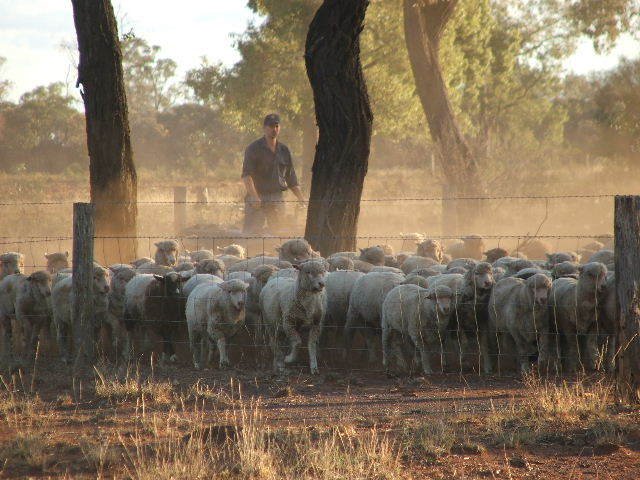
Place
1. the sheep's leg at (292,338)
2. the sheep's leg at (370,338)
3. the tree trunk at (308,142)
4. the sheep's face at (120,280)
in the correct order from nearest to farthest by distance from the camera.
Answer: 1. the sheep's leg at (292,338)
2. the sheep's leg at (370,338)
3. the sheep's face at (120,280)
4. the tree trunk at (308,142)

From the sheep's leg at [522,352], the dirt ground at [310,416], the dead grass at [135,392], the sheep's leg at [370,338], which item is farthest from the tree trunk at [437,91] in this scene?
the dead grass at [135,392]

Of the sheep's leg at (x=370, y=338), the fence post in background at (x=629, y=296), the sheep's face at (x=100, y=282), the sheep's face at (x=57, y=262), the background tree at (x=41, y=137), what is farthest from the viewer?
the background tree at (x=41, y=137)

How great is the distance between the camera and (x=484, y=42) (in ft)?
123

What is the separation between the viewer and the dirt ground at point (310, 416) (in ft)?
21.6

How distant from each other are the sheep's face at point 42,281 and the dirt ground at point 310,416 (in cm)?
120

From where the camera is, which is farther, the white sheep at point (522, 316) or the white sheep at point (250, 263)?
the white sheep at point (250, 263)

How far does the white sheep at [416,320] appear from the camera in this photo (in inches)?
409

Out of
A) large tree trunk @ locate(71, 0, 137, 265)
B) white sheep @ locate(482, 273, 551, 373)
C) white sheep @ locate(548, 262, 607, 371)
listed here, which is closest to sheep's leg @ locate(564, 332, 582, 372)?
white sheep @ locate(548, 262, 607, 371)

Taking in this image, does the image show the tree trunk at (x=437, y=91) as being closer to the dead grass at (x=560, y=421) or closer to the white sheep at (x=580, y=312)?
the white sheep at (x=580, y=312)

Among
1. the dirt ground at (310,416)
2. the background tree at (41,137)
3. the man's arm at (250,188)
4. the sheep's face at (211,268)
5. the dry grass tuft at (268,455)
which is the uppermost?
the background tree at (41,137)

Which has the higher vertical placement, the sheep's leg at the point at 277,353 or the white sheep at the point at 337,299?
the white sheep at the point at 337,299

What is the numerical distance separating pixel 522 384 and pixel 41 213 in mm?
26997

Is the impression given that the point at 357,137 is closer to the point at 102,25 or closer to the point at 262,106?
the point at 102,25

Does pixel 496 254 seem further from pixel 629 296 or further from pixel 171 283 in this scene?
pixel 629 296
